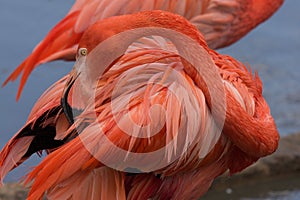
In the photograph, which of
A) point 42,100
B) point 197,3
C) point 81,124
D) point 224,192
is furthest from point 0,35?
point 81,124

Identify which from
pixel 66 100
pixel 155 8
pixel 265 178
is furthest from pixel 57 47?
pixel 66 100

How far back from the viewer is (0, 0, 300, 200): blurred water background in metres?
4.66

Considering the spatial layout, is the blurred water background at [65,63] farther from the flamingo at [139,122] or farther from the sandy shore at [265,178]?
the flamingo at [139,122]

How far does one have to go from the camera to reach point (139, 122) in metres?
2.56

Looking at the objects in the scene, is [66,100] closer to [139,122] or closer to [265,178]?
[139,122]

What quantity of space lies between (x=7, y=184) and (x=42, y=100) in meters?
0.94

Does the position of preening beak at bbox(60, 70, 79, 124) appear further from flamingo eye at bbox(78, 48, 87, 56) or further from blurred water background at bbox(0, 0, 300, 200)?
blurred water background at bbox(0, 0, 300, 200)

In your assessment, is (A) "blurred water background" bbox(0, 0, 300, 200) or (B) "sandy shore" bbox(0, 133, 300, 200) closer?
(B) "sandy shore" bbox(0, 133, 300, 200)

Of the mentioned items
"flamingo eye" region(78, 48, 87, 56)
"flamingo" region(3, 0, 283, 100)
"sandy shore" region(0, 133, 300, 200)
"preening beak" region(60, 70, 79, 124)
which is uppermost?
"flamingo eye" region(78, 48, 87, 56)

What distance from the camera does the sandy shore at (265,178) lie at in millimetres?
3982

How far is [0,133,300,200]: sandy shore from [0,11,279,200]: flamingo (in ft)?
3.68

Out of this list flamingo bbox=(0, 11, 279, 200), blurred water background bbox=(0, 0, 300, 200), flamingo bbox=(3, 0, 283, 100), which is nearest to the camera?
flamingo bbox=(0, 11, 279, 200)

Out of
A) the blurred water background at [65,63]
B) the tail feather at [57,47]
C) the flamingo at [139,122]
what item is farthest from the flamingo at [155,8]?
the flamingo at [139,122]

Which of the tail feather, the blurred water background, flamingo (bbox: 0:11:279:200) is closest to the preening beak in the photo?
flamingo (bbox: 0:11:279:200)
